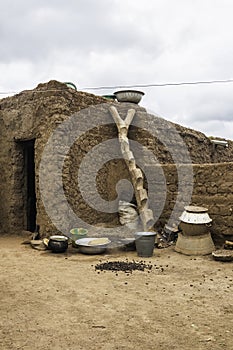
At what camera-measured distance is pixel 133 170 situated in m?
8.23

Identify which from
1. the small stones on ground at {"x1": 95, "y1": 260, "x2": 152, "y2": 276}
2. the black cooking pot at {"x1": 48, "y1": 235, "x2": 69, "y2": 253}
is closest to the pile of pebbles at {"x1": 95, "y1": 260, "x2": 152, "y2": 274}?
the small stones on ground at {"x1": 95, "y1": 260, "x2": 152, "y2": 276}

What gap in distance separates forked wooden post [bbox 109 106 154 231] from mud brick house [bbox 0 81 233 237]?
0.78 ft

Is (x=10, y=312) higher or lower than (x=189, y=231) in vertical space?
lower

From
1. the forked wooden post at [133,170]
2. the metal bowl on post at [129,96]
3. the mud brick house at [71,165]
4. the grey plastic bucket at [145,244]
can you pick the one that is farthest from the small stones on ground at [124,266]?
the metal bowl on post at [129,96]

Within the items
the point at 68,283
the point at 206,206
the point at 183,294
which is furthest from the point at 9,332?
the point at 206,206

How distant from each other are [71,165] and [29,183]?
68.5 inches

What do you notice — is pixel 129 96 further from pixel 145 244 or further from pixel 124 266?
pixel 124 266

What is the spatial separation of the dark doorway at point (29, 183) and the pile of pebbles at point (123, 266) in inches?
137

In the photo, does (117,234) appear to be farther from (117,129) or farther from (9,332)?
(9,332)

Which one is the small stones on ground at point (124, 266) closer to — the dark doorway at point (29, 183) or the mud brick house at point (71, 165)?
the mud brick house at point (71, 165)

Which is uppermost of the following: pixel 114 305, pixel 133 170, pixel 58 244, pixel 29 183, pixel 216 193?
pixel 133 170

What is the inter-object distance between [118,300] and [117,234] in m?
3.21

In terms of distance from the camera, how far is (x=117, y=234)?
733 centimetres

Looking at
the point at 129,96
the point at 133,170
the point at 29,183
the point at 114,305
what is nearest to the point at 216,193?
the point at 133,170
